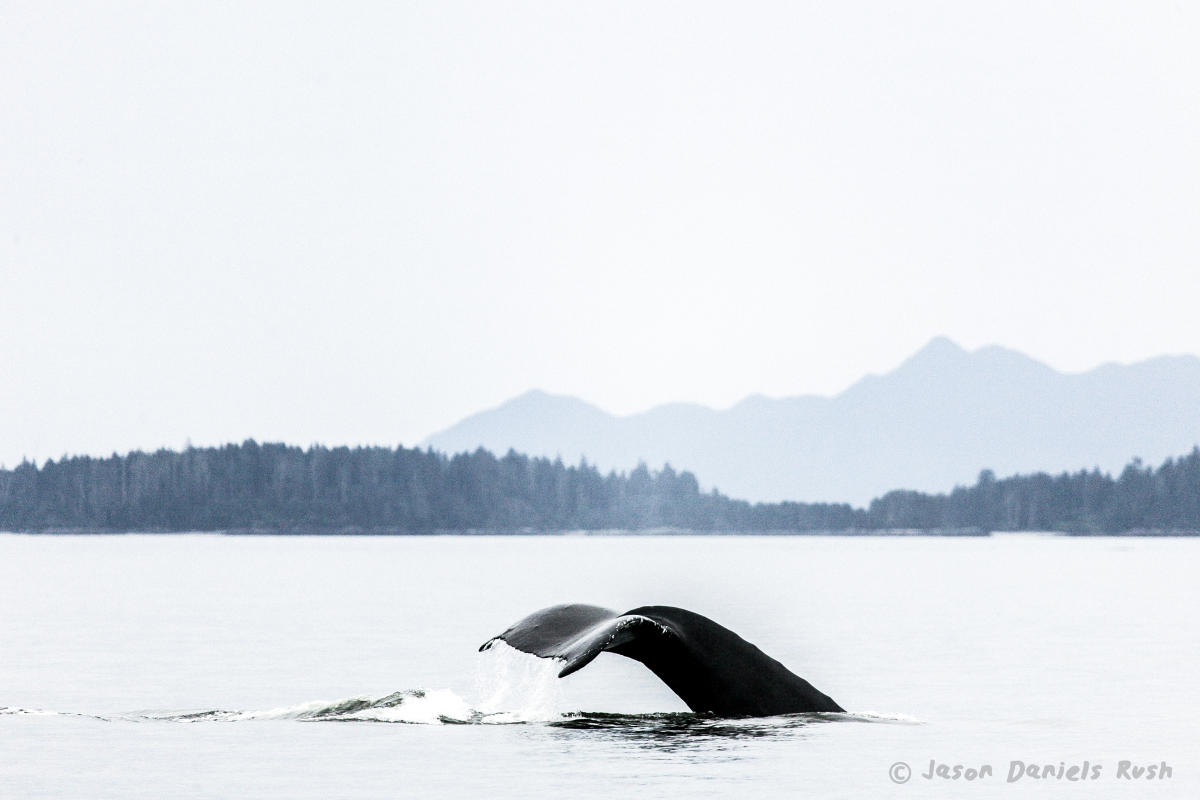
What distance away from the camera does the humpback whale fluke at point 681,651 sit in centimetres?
1459

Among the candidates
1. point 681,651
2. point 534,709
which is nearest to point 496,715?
point 534,709

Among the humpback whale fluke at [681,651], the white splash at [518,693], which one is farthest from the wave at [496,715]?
the humpback whale fluke at [681,651]

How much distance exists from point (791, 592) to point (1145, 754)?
50.2m

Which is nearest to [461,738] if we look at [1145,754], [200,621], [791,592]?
[1145,754]

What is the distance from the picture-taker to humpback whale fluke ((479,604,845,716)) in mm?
14594

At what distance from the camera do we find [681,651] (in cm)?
1548

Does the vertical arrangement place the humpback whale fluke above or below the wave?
above

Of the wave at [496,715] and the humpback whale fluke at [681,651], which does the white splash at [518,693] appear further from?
the humpback whale fluke at [681,651]

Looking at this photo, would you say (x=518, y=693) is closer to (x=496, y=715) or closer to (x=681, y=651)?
(x=496, y=715)

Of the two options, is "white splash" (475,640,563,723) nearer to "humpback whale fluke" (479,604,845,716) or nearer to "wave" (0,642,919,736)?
"wave" (0,642,919,736)

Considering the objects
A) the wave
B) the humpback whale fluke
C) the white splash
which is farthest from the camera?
the white splash

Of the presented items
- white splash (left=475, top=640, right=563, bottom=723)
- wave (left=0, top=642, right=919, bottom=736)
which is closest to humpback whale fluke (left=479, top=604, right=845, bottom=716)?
wave (left=0, top=642, right=919, bottom=736)

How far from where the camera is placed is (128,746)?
16.4 metres

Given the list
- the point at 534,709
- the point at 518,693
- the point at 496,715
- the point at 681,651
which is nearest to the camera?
the point at 681,651
